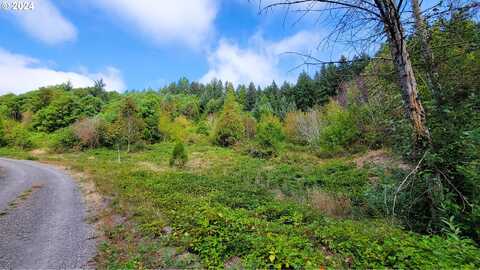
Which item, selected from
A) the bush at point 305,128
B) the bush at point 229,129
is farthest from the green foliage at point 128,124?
the bush at point 305,128

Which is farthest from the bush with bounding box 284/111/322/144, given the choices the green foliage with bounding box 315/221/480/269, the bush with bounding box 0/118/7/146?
the bush with bounding box 0/118/7/146

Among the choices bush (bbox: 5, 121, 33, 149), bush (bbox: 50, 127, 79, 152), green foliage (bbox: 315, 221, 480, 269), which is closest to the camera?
green foliage (bbox: 315, 221, 480, 269)

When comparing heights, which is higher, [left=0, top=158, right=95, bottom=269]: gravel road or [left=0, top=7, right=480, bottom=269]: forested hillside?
[left=0, top=7, right=480, bottom=269]: forested hillside

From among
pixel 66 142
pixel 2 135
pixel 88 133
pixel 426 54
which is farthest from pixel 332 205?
pixel 2 135

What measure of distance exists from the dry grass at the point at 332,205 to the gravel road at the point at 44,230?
16.6 ft

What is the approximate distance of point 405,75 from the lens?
2852 mm

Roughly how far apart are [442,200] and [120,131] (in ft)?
97.6

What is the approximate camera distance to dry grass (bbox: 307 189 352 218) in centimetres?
563

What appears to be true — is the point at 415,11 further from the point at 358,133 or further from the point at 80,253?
the point at 358,133

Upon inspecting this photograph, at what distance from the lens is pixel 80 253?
3885 mm

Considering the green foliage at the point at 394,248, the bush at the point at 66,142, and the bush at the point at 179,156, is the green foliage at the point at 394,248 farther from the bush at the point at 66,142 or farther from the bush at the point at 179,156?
the bush at the point at 66,142

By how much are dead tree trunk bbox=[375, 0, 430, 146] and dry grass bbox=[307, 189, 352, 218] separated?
3.12m

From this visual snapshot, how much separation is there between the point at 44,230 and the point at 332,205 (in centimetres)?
672

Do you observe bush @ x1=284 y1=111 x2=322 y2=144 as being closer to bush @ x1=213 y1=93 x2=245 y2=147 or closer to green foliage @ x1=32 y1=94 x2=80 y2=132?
bush @ x1=213 y1=93 x2=245 y2=147
